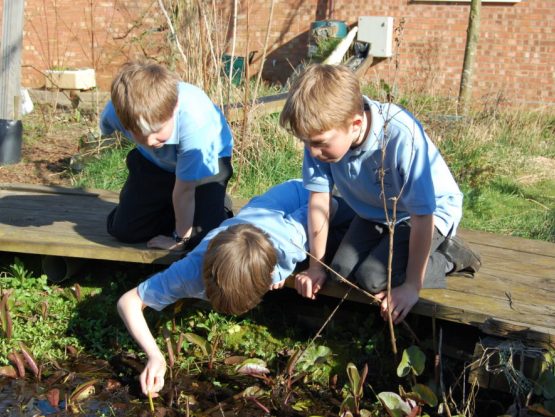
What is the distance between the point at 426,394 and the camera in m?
2.91

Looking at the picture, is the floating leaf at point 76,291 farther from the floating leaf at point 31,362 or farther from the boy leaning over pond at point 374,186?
the boy leaning over pond at point 374,186

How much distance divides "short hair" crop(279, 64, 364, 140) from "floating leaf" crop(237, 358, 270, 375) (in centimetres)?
109

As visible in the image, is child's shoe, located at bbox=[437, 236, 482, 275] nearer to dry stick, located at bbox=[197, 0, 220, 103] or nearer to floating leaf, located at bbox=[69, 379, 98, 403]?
floating leaf, located at bbox=[69, 379, 98, 403]

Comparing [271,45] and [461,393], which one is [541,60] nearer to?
[271,45]

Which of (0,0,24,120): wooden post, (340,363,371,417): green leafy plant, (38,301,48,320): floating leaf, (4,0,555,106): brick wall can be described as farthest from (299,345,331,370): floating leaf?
(4,0,555,106): brick wall

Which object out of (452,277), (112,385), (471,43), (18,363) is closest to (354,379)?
(452,277)

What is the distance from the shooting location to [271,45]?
14172 millimetres

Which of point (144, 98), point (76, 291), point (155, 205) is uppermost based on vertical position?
point (144, 98)

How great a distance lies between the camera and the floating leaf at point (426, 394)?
289 centimetres

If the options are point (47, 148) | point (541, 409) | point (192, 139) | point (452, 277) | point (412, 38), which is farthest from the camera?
point (412, 38)

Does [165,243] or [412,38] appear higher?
[412,38]

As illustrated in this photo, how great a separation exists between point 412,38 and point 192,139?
9.89 m

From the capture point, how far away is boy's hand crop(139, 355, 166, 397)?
10.0 ft

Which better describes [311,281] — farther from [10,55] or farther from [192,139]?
[10,55]
